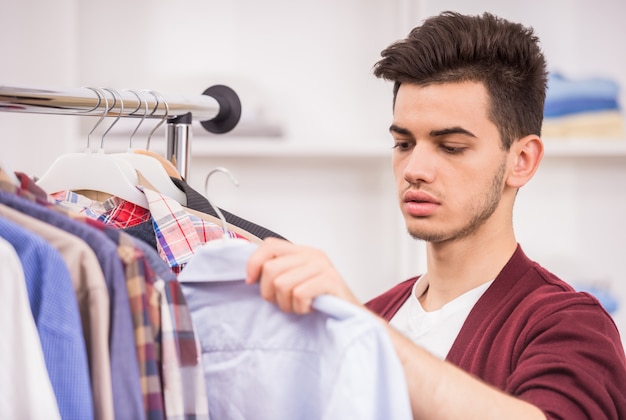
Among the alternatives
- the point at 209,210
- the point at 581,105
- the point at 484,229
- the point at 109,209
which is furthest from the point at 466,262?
the point at 581,105

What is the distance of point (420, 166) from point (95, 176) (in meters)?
0.45

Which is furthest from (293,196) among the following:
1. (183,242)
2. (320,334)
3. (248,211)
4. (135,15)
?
(320,334)

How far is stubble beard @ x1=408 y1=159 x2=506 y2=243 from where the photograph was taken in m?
1.23

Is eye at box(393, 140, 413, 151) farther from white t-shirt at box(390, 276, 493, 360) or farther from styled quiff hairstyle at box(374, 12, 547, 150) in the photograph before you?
white t-shirt at box(390, 276, 493, 360)

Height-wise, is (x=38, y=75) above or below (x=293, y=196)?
above

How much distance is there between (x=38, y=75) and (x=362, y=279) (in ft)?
3.57

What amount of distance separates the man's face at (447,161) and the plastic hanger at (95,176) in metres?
0.40

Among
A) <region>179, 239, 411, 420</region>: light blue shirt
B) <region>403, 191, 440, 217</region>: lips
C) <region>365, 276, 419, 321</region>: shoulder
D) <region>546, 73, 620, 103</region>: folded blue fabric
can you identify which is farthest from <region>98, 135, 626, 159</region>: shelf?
<region>179, 239, 411, 420</region>: light blue shirt

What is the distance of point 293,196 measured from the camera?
8.23 feet

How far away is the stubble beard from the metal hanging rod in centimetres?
33

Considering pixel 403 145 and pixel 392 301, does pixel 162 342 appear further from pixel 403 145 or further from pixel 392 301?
pixel 392 301

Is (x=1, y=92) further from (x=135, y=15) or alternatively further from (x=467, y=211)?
(x=135, y=15)

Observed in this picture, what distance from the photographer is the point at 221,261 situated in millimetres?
750

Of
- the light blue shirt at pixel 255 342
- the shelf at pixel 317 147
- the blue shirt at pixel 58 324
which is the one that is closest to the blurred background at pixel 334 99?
the shelf at pixel 317 147
